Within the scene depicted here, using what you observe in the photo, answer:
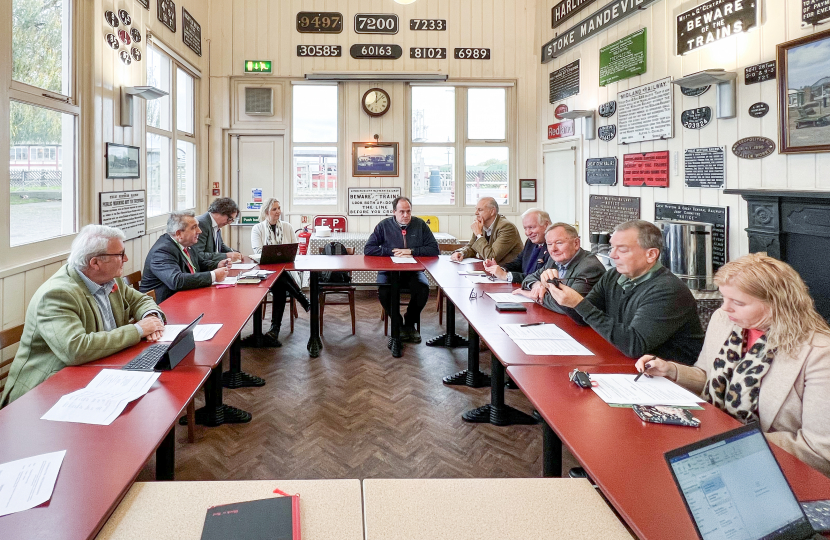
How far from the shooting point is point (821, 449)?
1.65 meters

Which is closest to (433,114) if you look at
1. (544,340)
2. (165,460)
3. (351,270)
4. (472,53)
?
(472,53)

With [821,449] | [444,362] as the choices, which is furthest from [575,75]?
[821,449]

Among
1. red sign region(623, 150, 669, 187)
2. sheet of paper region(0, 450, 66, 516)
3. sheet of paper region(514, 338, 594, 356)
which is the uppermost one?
red sign region(623, 150, 669, 187)

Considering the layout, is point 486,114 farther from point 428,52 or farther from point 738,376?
point 738,376

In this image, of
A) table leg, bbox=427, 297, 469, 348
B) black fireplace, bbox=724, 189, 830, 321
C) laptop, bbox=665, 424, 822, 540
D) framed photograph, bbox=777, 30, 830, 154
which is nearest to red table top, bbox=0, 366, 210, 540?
laptop, bbox=665, 424, 822, 540

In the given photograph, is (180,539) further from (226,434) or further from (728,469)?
(226,434)

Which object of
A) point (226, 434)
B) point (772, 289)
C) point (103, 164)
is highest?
point (103, 164)

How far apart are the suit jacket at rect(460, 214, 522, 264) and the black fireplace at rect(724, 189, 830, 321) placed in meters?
1.93

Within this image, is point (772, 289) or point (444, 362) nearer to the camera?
point (772, 289)

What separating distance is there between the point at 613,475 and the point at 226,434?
8.63 ft

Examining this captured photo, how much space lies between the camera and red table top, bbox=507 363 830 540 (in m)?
1.31

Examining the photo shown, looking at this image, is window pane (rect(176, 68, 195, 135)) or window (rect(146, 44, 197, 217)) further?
window pane (rect(176, 68, 195, 135))

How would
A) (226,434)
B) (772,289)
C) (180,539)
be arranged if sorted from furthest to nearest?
(226,434), (772,289), (180,539)

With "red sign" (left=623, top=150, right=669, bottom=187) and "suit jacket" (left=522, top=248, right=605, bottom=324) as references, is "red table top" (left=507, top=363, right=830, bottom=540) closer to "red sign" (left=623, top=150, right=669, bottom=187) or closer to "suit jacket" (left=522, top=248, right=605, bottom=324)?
"suit jacket" (left=522, top=248, right=605, bottom=324)
